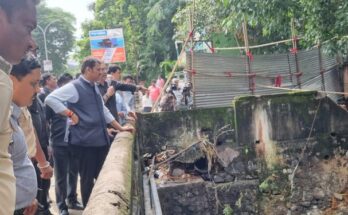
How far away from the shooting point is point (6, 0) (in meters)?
1.49

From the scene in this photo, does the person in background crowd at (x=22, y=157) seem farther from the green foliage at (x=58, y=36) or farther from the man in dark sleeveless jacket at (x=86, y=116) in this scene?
the green foliage at (x=58, y=36)

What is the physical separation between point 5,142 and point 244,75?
638 cm

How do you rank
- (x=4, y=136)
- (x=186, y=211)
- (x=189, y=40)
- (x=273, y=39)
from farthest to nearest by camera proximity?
(x=273, y=39)
(x=189, y=40)
(x=186, y=211)
(x=4, y=136)

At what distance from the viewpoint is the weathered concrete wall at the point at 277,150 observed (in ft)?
22.7

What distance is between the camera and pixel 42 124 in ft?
15.2

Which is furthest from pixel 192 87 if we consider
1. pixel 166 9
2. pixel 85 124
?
pixel 166 9

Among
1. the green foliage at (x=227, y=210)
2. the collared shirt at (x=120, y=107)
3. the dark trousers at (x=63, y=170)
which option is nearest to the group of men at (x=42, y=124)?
the dark trousers at (x=63, y=170)

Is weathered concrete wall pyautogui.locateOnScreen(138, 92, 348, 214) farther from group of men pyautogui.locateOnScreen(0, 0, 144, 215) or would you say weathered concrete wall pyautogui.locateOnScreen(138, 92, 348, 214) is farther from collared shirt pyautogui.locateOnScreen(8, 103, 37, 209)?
collared shirt pyautogui.locateOnScreen(8, 103, 37, 209)

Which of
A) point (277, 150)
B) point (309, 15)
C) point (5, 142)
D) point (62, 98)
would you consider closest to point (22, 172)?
point (5, 142)

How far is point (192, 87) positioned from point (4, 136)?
19.3 ft

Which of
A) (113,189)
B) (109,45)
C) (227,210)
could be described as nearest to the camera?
(113,189)

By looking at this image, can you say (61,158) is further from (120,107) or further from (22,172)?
(22,172)

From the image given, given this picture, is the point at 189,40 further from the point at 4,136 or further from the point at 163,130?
the point at 4,136

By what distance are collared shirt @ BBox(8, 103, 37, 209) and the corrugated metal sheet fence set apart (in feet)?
16.6
